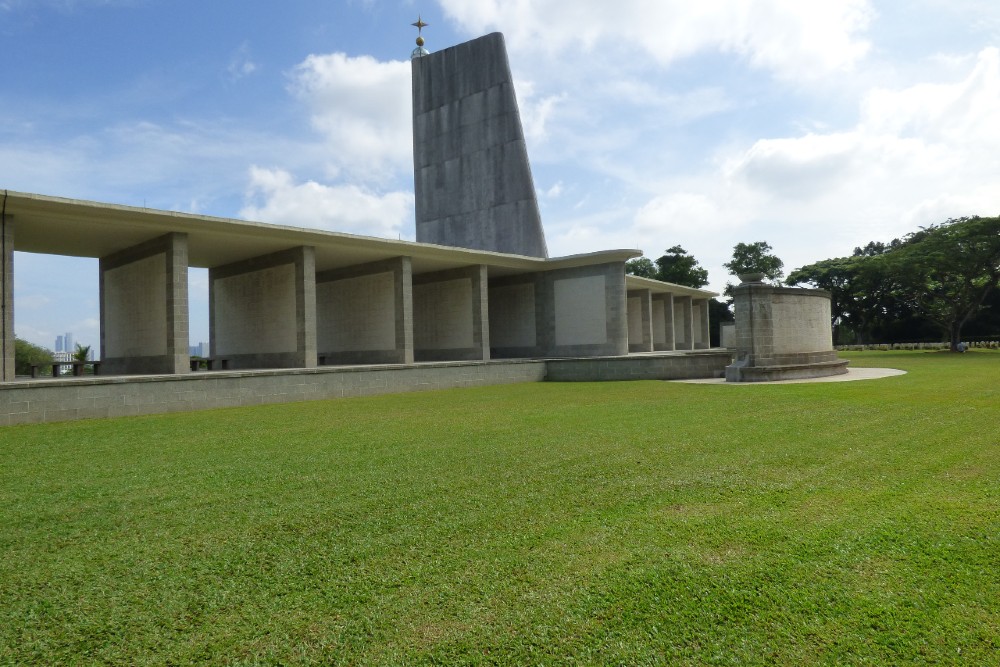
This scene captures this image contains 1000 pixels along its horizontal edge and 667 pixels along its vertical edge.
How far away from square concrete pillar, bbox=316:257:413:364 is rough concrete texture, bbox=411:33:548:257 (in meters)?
8.88

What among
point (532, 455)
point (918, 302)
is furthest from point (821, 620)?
point (918, 302)

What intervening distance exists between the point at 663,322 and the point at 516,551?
36.8m

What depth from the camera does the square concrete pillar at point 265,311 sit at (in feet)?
62.5

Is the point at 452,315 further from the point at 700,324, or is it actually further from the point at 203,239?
the point at 700,324

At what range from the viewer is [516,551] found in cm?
403

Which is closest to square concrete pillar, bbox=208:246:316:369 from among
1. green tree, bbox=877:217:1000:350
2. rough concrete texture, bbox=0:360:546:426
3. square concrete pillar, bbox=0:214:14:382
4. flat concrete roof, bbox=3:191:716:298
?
flat concrete roof, bbox=3:191:716:298

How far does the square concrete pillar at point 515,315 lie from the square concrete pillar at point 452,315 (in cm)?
233

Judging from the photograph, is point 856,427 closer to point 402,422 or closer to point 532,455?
point 532,455

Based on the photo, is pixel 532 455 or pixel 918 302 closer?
pixel 532 455

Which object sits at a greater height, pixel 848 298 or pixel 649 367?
pixel 848 298

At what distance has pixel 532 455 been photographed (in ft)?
23.8

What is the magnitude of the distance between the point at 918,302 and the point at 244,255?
45708 mm

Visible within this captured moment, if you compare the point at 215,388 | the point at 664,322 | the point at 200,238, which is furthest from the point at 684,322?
the point at 215,388

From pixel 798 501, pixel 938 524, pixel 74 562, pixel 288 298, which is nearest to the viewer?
pixel 74 562
